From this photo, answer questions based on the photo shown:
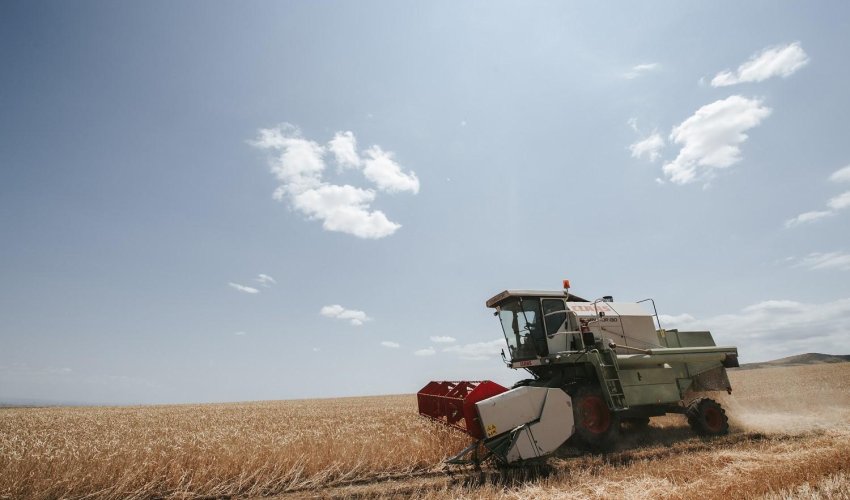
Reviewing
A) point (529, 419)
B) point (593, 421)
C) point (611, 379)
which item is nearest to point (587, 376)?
point (611, 379)

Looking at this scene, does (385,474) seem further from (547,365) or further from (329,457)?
(547,365)

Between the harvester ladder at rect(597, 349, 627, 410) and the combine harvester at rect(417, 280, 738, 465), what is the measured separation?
0.02 m

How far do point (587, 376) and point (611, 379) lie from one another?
0.58 metres

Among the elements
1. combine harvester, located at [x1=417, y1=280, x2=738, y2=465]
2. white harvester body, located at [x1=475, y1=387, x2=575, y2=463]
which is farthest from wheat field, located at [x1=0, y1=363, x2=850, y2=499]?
combine harvester, located at [x1=417, y1=280, x2=738, y2=465]

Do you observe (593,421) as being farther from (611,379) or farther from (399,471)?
(399,471)

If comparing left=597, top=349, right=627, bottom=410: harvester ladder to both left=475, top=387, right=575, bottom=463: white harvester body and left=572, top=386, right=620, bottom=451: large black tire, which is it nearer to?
left=572, top=386, right=620, bottom=451: large black tire

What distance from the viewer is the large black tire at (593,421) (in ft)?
23.7

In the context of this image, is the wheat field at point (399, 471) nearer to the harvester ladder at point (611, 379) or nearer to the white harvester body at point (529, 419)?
the white harvester body at point (529, 419)

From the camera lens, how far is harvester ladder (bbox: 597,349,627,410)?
748 cm

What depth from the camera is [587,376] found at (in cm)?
819

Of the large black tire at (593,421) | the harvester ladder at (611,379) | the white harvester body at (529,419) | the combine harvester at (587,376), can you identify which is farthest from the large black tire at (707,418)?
the white harvester body at (529,419)

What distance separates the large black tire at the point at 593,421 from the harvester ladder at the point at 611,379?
7.6 inches

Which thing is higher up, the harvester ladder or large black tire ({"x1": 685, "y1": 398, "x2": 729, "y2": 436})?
the harvester ladder

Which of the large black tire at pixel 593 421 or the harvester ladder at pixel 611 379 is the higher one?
the harvester ladder at pixel 611 379
